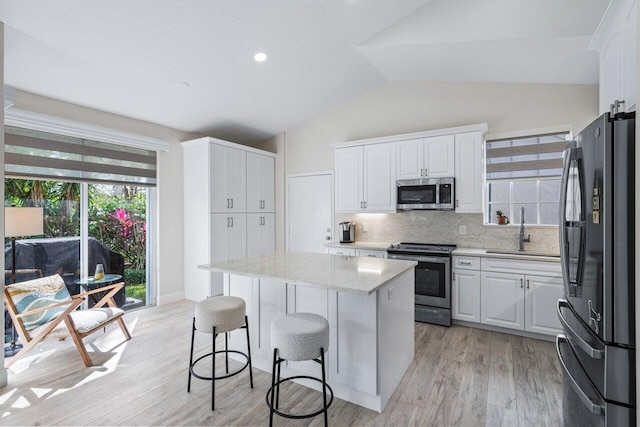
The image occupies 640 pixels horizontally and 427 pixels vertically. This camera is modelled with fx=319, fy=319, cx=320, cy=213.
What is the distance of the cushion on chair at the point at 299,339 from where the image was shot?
1.88 meters

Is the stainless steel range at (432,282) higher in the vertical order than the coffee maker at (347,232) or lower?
lower

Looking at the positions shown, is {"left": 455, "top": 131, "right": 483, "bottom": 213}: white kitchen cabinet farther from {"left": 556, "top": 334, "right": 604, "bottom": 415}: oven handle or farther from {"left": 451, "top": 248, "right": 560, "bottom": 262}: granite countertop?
{"left": 556, "top": 334, "right": 604, "bottom": 415}: oven handle

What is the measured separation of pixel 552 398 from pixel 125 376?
3.29 meters

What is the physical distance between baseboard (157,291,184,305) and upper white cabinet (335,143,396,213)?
2729 mm

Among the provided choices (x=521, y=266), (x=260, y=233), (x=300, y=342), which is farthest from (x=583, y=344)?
(x=260, y=233)

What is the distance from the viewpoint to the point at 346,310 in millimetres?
2279

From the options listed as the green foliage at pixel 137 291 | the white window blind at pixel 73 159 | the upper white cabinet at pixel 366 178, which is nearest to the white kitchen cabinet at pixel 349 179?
the upper white cabinet at pixel 366 178

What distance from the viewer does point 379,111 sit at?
4.86 metres

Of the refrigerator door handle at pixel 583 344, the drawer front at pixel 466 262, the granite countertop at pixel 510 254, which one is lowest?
the refrigerator door handle at pixel 583 344

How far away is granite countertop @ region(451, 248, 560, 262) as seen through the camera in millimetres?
3289

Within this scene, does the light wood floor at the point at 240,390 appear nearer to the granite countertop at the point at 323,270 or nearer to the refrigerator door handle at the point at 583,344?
the refrigerator door handle at the point at 583,344

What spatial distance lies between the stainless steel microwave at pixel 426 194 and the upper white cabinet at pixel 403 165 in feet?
0.24

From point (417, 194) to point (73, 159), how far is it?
416cm

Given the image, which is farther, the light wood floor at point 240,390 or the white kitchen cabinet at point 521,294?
the white kitchen cabinet at point 521,294
